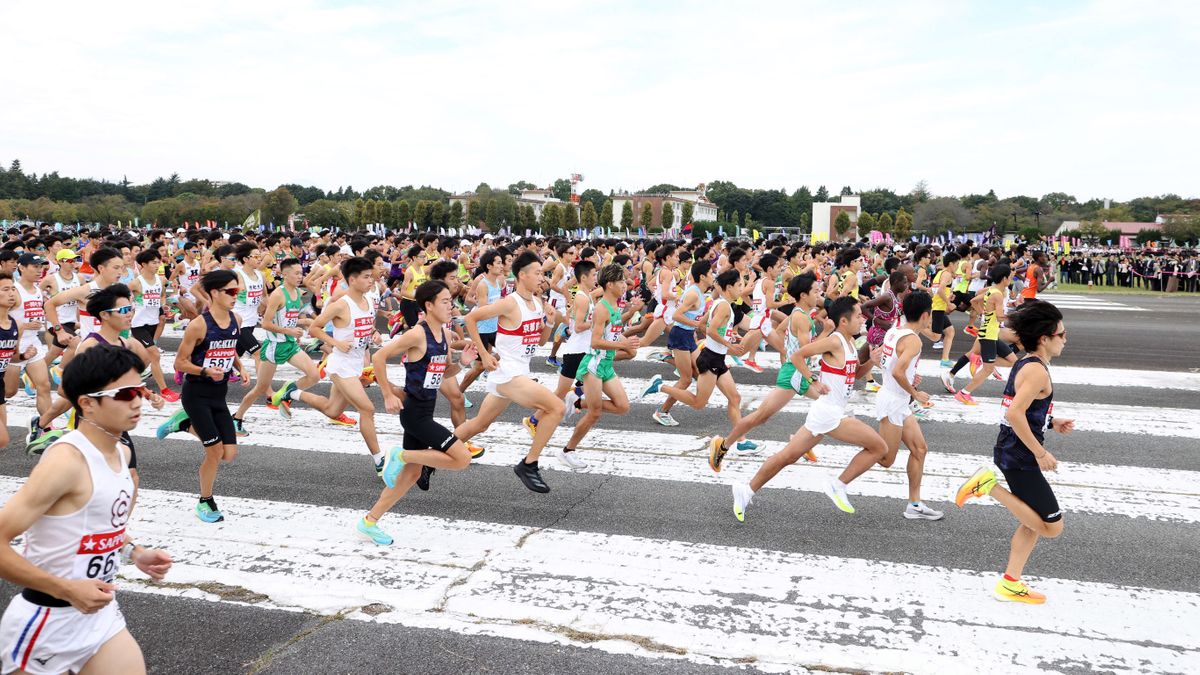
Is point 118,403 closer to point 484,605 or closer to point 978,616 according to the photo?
point 484,605

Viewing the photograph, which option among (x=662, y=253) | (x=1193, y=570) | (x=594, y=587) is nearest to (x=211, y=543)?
(x=594, y=587)

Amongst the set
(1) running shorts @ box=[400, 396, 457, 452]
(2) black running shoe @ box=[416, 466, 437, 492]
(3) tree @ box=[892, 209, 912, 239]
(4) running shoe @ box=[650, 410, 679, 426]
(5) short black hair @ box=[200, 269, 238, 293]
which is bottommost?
(4) running shoe @ box=[650, 410, 679, 426]

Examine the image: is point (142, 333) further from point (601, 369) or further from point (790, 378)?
point (790, 378)

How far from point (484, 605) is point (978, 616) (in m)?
2.85

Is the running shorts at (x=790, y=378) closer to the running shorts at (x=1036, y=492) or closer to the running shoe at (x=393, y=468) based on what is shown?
the running shorts at (x=1036, y=492)

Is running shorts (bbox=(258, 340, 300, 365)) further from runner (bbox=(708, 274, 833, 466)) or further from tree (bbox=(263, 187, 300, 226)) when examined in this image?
tree (bbox=(263, 187, 300, 226))

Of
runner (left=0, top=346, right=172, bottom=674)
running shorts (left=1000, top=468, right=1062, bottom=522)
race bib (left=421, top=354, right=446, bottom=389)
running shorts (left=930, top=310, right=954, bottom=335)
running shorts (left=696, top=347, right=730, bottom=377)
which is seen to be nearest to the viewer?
runner (left=0, top=346, right=172, bottom=674)

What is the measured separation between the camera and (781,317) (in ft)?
44.0

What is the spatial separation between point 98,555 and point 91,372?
2.25 ft

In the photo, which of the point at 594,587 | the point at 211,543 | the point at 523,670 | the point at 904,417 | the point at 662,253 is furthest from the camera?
the point at 662,253

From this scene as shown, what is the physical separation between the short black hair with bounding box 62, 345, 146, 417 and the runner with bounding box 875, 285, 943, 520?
531 cm

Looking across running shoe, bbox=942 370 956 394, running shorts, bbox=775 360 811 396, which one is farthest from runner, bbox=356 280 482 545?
running shoe, bbox=942 370 956 394

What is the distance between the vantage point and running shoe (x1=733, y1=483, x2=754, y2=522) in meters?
6.30

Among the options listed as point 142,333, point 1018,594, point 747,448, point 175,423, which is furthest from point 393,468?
point 142,333
